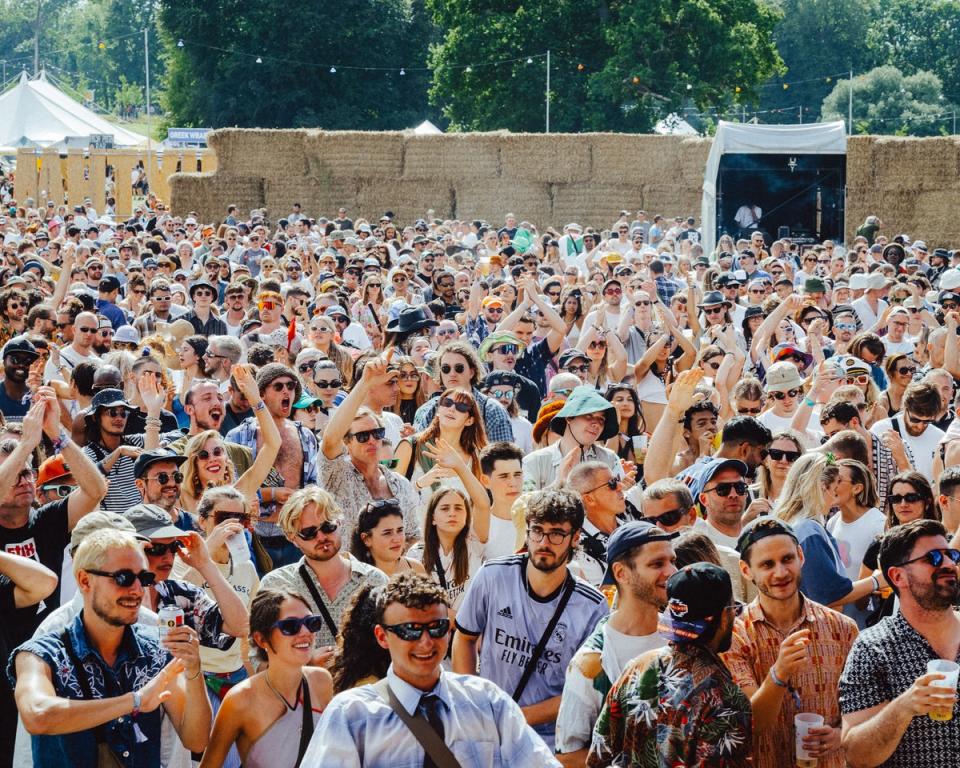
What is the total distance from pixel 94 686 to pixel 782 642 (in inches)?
83.0

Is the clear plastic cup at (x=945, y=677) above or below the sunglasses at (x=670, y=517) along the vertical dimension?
below

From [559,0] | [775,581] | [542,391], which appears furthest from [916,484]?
[559,0]

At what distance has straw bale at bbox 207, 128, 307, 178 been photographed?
30.2 m

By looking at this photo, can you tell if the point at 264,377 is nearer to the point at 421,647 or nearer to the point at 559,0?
the point at 421,647

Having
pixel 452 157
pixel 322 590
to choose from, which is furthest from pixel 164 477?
pixel 452 157

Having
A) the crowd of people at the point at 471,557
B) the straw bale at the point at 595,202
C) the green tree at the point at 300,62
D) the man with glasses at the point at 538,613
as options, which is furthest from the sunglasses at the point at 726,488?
the green tree at the point at 300,62

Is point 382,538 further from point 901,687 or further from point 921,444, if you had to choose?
point 921,444

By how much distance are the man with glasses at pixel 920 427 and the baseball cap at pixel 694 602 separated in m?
4.24

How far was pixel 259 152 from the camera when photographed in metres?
30.2

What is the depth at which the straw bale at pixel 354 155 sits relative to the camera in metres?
30.3

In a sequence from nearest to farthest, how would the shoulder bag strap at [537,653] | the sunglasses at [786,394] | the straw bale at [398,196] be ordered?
1. the shoulder bag strap at [537,653]
2. the sunglasses at [786,394]
3. the straw bale at [398,196]

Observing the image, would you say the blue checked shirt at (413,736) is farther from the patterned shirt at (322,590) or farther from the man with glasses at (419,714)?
the patterned shirt at (322,590)

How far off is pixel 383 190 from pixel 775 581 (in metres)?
26.2

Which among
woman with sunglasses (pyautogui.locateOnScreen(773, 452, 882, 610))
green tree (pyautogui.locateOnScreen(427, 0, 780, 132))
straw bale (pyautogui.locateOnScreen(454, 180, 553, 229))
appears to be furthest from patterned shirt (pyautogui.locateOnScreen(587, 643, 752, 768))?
green tree (pyautogui.locateOnScreen(427, 0, 780, 132))
